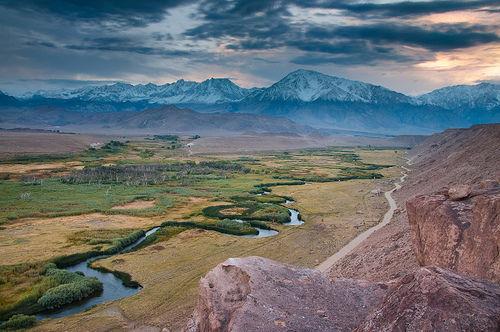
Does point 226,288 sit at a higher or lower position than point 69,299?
higher

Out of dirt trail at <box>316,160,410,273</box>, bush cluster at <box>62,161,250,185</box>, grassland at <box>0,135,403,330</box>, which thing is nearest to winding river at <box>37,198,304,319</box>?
grassland at <box>0,135,403,330</box>

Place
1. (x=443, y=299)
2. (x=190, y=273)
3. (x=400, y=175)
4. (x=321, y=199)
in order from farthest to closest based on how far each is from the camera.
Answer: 1. (x=400, y=175)
2. (x=321, y=199)
3. (x=190, y=273)
4. (x=443, y=299)

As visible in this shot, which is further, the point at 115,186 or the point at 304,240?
the point at 115,186

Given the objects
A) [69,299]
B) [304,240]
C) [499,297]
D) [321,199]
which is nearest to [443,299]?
[499,297]

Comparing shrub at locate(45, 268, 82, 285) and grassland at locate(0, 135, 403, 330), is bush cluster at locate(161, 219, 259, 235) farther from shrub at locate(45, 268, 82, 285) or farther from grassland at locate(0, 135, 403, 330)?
shrub at locate(45, 268, 82, 285)

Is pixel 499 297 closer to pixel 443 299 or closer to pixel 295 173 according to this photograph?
pixel 443 299

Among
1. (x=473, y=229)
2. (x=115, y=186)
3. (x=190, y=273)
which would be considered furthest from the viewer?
(x=115, y=186)
